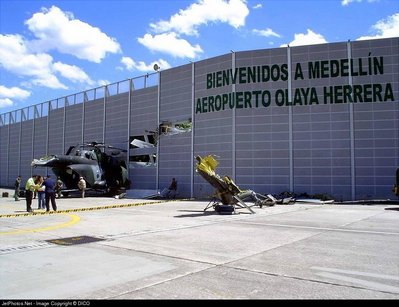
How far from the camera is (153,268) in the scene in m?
6.66

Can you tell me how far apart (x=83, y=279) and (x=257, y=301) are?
2689mm

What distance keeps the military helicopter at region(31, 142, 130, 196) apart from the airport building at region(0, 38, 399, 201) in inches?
56.2

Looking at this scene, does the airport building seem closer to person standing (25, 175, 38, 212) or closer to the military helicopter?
the military helicopter

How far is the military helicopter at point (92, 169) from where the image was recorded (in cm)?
2678

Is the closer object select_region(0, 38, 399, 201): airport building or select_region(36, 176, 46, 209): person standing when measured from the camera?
select_region(36, 176, 46, 209): person standing

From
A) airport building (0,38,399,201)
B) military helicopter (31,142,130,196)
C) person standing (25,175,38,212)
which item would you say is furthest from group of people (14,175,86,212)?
→ airport building (0,38,399,201)

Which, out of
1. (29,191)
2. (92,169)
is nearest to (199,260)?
(29,191)

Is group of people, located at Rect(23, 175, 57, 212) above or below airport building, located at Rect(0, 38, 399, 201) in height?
below

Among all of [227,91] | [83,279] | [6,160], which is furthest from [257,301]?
[6,160]

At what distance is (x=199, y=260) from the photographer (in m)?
7.27

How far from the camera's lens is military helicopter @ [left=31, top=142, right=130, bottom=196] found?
2678 centimetres

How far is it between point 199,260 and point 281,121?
18.2 meters

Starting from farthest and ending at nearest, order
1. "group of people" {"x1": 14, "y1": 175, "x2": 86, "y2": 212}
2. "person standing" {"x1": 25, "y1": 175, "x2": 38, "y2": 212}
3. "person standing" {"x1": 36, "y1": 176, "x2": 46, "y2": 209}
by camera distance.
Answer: "person standing" {"x1": 36, "y1": 176, "x2": 46, "y2": 209} → "person standing" {"x1": 25, "y1": 175, "x2": 38, "y2": 212} → "group of people" {"x1": 14, "y1": 175, "x2": 86, "y2": 212}

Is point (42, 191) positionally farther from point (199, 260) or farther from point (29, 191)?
point (199, 260)
